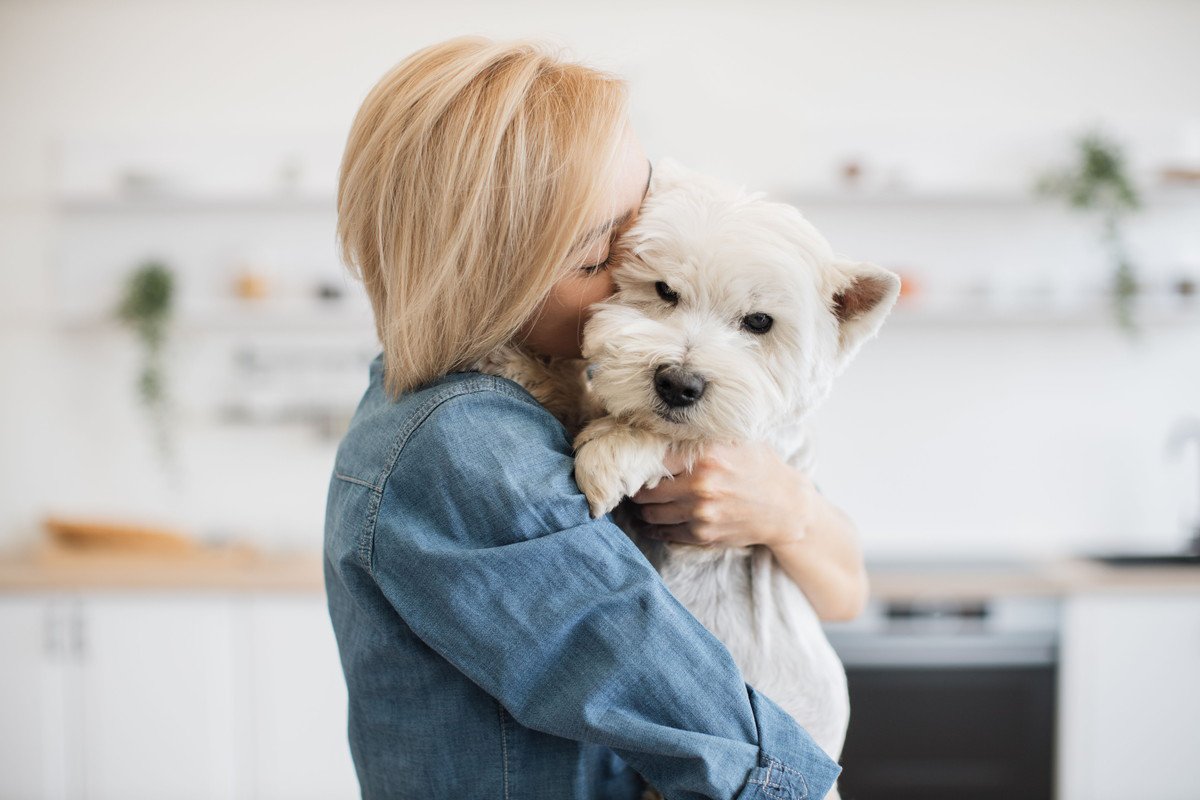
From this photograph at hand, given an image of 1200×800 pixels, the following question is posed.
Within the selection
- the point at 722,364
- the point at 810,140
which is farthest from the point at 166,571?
the point at 810,140

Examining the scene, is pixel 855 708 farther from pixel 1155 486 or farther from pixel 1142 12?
pixel 1142 12

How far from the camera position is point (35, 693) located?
9.59 feet

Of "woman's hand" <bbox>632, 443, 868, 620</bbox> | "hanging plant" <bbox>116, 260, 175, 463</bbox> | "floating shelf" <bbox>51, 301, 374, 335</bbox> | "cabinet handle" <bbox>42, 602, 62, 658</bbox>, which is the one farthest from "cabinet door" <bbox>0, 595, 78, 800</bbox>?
"woman's hand" <bbox>632, 443, 868, 620</bbox>

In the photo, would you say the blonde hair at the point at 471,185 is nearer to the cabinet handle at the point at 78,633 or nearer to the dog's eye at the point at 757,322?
the dog's eye at the point at 757,322

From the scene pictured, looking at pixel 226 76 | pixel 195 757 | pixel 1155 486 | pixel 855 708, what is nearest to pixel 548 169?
pixel 855 708

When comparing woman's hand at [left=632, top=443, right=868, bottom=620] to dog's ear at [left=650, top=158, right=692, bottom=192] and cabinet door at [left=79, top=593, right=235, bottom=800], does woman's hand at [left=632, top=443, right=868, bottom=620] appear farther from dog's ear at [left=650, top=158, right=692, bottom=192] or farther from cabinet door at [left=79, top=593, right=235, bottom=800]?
cabinet door at [left=79, top=593, right=235, bottom=800]

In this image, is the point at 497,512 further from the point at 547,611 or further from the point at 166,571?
the point at 166,571

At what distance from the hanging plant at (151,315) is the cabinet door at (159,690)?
2.60ft

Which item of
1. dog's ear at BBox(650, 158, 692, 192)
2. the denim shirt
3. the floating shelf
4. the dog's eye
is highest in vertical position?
dog's ear at BBox(650, 158, 692, 192)

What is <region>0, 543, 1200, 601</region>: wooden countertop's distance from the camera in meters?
2.89

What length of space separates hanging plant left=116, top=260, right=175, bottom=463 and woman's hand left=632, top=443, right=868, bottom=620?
110 inches

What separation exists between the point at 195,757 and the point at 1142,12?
4474 mm

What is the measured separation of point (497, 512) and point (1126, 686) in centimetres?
292

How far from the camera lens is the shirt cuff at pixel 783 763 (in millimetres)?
884
